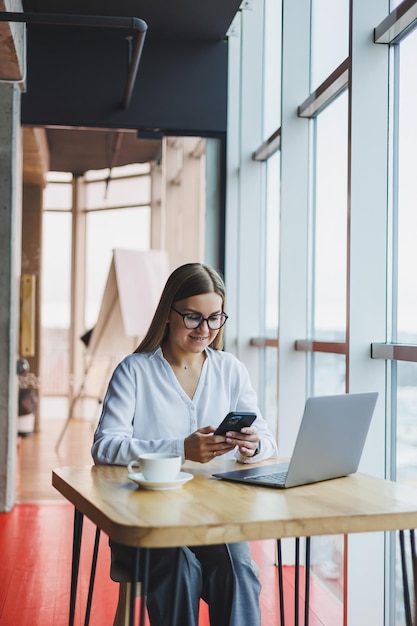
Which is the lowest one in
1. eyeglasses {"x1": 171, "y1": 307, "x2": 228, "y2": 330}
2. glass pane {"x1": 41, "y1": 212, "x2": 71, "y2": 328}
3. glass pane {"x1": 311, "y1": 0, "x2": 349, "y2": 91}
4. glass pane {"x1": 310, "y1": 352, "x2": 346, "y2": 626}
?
glass pane {"x1": 310, "y1": 352, "x2": 346, "y2": 626}

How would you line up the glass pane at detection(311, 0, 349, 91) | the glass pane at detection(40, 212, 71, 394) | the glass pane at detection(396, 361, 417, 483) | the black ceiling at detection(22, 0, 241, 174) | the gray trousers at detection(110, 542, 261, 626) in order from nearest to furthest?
the gray trousers at detection(110, 542, 261, 626) < the glass pane at detection(396, 361, 417, 483) < the glass pane at detection(311, 0, 349, 91) < the black ceiling at detection(22, 0, 241, 174) < the glass pane at detection(40, 212, 71, 394)

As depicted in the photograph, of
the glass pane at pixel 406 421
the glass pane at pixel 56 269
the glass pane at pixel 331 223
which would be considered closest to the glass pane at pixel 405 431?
the glass pane at pixel 406 421

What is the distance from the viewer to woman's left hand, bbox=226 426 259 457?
1882 mm

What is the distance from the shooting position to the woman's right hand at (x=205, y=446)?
73.8 inches

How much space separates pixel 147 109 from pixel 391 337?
2942 millimetres

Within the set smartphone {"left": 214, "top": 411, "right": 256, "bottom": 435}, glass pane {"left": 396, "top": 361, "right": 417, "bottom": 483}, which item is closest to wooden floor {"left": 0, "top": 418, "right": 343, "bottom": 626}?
glass pane {"left": 396, "top": 361, "right": 417, "bottom": 483}

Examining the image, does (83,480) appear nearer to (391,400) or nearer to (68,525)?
(391,400)

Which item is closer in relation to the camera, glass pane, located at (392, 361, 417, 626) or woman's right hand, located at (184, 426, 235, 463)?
woman's right hand, located at (184, 426, 235, 463)

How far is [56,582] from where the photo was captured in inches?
130

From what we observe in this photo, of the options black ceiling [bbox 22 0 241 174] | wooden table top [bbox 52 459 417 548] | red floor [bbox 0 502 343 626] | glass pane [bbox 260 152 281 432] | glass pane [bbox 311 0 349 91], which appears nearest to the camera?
wooden table top [bbox 52 459 417 548]

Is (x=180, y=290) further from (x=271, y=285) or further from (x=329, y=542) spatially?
(x=271, y=285)

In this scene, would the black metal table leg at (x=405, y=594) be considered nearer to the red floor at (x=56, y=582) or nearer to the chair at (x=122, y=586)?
the chair at (x=122, y=586)

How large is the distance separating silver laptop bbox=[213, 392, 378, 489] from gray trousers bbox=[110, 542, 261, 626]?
0.24m

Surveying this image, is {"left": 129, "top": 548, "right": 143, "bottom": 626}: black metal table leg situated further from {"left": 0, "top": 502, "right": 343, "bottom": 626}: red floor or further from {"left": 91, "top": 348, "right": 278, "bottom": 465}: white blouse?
{"left": 0, "top": 502, "right": 343, "bottom": 626}: red floor
